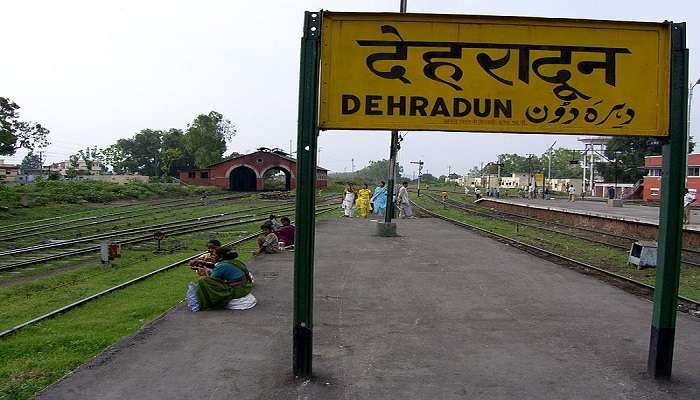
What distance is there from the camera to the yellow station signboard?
5320 mm

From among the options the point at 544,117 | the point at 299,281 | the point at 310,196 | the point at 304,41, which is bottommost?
the point at 299,281

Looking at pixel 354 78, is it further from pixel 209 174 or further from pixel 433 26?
pixel 209 174

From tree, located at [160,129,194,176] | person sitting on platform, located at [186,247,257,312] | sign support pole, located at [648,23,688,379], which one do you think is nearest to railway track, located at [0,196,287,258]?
person sitting on platform, located at [186,247,257,312]

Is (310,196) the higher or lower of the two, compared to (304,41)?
lower

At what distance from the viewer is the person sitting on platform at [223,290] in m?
7.79

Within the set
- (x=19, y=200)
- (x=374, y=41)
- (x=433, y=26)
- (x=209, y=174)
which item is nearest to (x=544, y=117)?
(x=433, y=26)

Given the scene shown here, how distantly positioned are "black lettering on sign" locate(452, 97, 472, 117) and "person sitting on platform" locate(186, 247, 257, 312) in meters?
3.97

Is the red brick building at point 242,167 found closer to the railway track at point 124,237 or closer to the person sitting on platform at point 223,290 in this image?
→ the railway track at point 124,237

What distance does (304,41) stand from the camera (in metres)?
5.17

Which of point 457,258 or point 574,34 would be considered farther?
point 457,258

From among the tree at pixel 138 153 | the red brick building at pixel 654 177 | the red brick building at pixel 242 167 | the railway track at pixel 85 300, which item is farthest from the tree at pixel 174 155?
the railway track at pixel 85 300

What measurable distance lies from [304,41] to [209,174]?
59598mm

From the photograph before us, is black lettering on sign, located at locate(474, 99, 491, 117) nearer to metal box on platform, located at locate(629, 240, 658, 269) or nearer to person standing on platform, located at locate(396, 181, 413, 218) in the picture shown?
metal box on platform, located at locate(629, 240, 658, 269)

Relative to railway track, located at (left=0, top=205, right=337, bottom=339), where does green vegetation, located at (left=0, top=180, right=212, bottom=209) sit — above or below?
above
